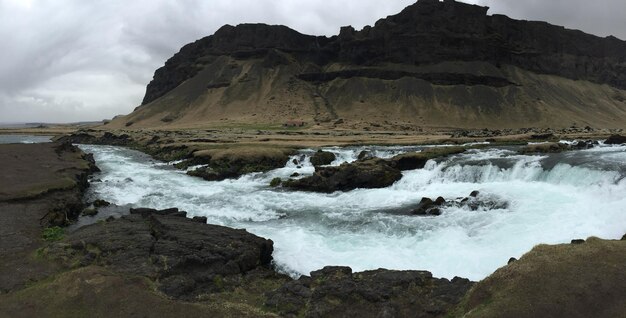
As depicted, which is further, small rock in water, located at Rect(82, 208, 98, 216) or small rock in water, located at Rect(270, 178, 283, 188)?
small rock in water, located at Rect(270, 178, 283, 188)

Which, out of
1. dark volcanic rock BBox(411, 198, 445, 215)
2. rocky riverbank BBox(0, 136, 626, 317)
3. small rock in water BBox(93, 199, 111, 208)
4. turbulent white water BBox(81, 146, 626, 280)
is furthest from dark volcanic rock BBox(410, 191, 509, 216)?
small rock in water BBox(93, 199, 111, 208)

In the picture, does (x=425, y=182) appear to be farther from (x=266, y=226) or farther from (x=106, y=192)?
(x=106, y=192)

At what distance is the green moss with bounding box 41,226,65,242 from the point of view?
20.8 m

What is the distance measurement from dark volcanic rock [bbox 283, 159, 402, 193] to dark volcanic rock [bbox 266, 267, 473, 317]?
24637mm

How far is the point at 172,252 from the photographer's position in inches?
691

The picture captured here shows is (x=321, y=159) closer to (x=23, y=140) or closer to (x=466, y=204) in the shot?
(x=466, y=204)

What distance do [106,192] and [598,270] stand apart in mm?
37632

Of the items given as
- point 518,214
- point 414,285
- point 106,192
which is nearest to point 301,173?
point 106,192

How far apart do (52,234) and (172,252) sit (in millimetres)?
8483

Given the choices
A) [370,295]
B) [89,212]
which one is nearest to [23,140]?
[89,212]

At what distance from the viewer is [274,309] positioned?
Answer: 1327 centimetres

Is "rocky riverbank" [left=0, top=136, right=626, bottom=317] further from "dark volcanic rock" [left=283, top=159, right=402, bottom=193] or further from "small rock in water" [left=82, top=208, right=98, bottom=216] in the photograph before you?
"dark volcanic rock" [left=283, top=159, right=402, bottom=193]

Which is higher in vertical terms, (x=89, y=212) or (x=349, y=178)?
(x=349, y=178)

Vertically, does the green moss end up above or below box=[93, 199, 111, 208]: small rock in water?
above
